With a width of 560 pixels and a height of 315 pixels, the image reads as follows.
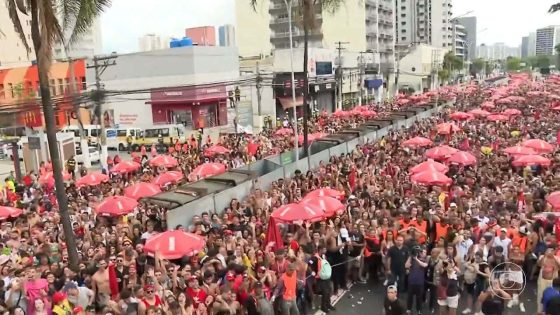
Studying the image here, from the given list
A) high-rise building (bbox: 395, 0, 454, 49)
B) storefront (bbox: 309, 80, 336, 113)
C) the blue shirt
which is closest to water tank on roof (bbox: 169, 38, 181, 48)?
storefront (bbox: 309, 80, 336, 113)

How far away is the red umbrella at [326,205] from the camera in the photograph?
39.4ft

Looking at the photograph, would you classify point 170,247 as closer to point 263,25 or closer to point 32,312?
point 32,312

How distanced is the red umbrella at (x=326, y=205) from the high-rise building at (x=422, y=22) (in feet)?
429

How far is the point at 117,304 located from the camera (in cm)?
832

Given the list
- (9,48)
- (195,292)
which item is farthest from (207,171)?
(9,48)

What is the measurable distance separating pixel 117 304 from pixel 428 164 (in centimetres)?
1016

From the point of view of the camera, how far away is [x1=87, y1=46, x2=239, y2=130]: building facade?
43188 millimetres

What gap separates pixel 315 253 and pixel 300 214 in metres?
1.25

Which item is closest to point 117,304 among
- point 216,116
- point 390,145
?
point 390,145

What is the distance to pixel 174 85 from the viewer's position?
43406 mm

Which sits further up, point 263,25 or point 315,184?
point 263,25

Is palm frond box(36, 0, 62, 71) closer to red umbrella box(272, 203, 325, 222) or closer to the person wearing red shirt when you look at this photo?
the person wearing red shirt

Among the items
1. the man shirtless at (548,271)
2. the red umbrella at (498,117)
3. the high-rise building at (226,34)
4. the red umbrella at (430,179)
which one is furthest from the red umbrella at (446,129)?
the high-rise building at (226,34)

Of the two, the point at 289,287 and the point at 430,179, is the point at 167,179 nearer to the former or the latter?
the point at 430,179
